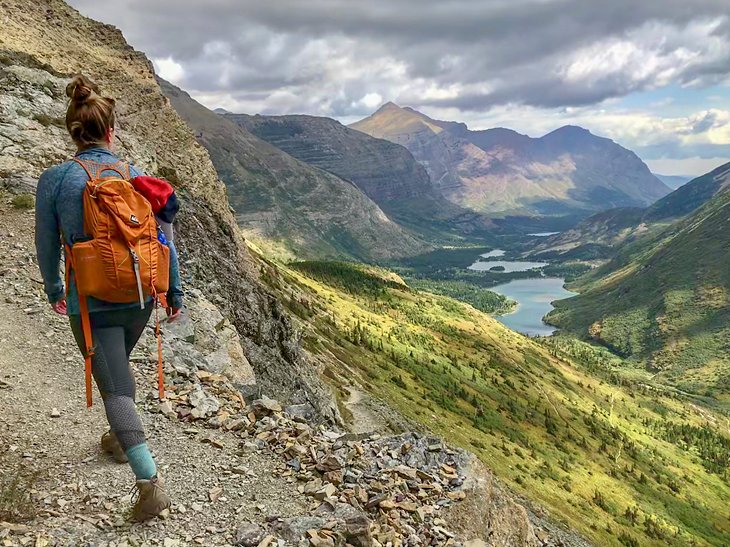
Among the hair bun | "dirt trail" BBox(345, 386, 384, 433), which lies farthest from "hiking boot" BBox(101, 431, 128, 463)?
"dirt trail" BBox(345, 386, 384, 433)

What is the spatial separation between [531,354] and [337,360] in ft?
372

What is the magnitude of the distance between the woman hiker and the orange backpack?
15 cm

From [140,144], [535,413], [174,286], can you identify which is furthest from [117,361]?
[535,413]

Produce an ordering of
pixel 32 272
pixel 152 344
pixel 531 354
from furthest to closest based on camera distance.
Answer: pixel 531 354 → pixel 32 272 → pixel 152 344

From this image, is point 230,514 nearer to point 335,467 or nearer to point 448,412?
point 335,467

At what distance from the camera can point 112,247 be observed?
6539 millimetres

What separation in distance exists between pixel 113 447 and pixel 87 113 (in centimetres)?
590

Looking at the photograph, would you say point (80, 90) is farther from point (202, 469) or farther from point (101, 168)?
point (202, 469)

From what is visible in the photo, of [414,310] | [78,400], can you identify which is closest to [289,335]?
[78,400]

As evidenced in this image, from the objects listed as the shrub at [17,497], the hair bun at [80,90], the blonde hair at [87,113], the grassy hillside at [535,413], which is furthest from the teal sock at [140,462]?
the grassy hillside at [535,413]

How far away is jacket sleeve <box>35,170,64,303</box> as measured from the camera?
664cm

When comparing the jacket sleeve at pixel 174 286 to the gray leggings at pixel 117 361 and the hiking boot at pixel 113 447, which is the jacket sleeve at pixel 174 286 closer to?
the gray leggings at pixel 117 361

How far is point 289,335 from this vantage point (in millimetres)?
37594

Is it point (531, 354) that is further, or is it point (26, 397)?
point (531, 354)
